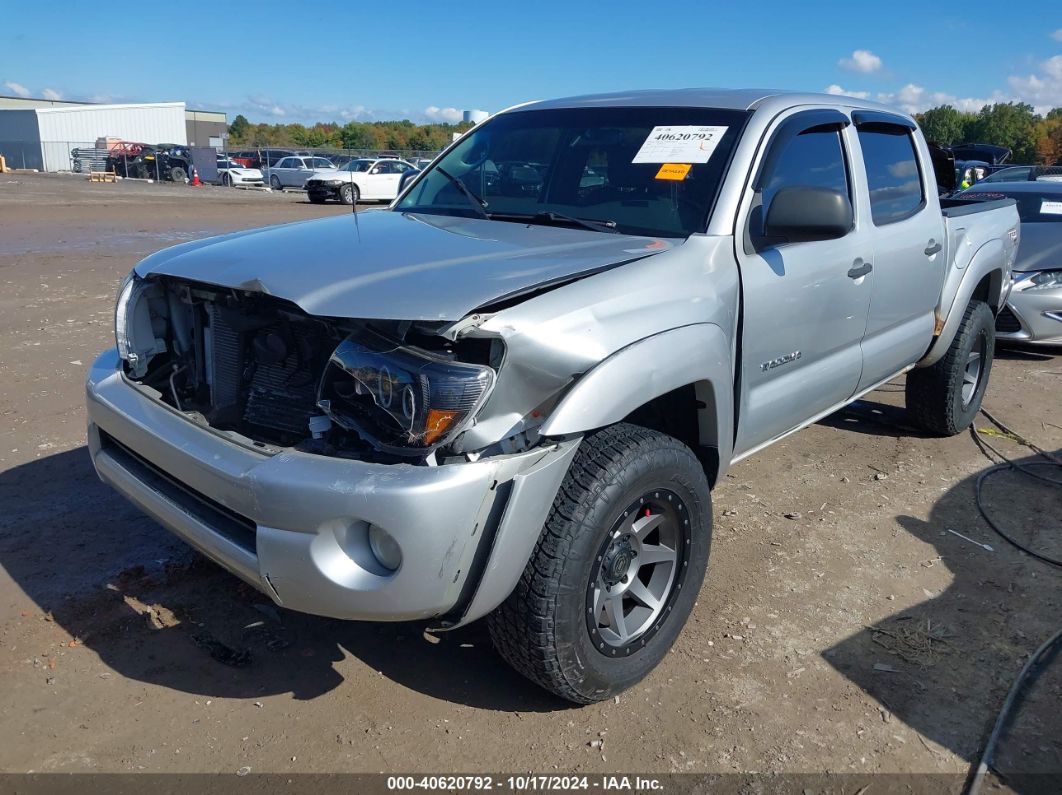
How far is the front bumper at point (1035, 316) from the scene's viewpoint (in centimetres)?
743

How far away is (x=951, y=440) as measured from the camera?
5.48 metres

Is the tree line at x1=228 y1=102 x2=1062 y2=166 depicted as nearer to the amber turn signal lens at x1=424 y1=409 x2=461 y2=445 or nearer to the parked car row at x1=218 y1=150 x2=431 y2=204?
the parked car row at x1=218 y1=150 x2=431 y2=204

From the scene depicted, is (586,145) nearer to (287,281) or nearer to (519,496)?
(287,281)

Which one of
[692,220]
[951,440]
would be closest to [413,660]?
[692,220]

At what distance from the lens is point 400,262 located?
270cm

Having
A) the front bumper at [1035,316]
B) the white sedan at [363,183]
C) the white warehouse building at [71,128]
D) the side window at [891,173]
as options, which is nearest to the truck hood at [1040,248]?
the front bumper at [1035,316]

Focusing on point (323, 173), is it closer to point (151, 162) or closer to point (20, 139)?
point (151, 162)

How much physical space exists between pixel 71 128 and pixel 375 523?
65.8 m

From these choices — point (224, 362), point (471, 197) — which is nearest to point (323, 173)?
point (471, 197)

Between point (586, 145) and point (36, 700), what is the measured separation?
9.61ft

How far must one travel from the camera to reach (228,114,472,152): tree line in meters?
89.3

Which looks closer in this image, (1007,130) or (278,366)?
(278,366)

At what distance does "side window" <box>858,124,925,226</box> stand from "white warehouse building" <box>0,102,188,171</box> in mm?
56591

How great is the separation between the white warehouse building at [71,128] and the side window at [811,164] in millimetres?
56884
